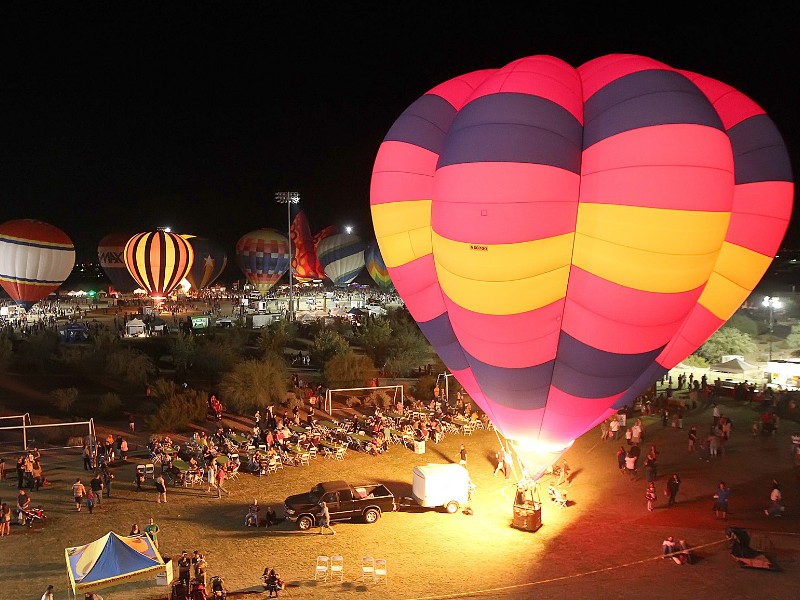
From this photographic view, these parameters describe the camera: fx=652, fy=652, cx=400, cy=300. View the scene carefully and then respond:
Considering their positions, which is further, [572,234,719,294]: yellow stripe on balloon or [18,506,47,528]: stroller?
[18,506,47,528]: stroller

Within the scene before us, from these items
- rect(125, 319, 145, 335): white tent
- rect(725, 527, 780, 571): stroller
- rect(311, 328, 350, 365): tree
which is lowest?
rect(725, 527, 780, 571): stroller

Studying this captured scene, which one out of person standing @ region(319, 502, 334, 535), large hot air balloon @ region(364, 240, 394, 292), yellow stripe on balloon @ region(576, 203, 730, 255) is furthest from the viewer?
large hot air balloon @ region(364, 240, 394, 292)

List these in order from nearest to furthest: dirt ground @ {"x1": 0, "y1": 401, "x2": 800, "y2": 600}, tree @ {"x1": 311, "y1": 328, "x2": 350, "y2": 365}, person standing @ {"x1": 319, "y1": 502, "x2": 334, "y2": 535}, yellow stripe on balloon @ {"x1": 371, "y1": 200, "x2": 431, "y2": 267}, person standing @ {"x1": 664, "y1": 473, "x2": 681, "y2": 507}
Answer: dirt ground @ {"x1": 0, "y1": 401, "x2": 800, "y2": 600} < yellow stripe on balloon @ {"x1": 371, "y1": 200, "x2": 431, "y2": 267} < person standing @ {"x1": 319, "y1": 502, "x2": 334, "y2": 535} < person standing @ {"x1": 664, "y1": 473, "x2": 681, "y2": 507} < tree @ {"x1": 311, "y1": 328, "x2": 350, "y2": 365}

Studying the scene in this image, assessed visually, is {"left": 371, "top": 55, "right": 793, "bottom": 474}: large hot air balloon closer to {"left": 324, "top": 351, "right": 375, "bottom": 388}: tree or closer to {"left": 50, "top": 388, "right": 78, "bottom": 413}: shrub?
{"left": 324, "top": 351, "right": 375, "bottom": 388}: tree

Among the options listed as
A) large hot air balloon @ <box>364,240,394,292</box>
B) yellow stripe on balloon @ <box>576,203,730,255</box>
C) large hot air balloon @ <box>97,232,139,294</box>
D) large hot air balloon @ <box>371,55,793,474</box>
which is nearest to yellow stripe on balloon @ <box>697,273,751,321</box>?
large hot air balloon @ <box>371,55,793,474</box>

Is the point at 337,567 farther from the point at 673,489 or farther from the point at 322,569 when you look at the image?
the point at 673,489

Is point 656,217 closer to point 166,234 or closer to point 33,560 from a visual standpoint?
point 33,560

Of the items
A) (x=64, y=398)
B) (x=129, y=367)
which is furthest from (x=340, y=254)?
(x=64, y=398)
